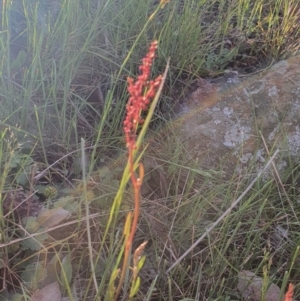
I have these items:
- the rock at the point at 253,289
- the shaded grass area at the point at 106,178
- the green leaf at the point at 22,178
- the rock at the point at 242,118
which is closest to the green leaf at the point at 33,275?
the shaded grass area at the point at 106,178

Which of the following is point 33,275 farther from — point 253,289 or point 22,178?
point 253,289

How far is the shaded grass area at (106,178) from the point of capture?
4.11 feet

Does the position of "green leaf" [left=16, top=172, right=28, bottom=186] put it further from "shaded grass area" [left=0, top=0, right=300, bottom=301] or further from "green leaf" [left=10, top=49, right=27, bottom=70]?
"green leaf" [left=10, top=49, right=27, bottom=70]

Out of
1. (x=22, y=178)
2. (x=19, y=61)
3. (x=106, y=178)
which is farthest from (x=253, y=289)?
(x=19, y=61)

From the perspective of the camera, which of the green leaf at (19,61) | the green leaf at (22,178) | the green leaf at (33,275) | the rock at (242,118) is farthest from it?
the rock at (242,118)

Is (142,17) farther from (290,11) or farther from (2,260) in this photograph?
(2,260)

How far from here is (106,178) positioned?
148 cm

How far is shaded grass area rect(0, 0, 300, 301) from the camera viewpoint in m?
1.25

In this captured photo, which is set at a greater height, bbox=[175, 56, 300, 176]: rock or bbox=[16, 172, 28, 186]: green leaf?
bbox=[16, 172, 28, 186]: green leaf

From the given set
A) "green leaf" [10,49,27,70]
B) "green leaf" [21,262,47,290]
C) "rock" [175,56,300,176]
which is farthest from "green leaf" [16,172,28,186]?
"rock" [175,56,300,176]

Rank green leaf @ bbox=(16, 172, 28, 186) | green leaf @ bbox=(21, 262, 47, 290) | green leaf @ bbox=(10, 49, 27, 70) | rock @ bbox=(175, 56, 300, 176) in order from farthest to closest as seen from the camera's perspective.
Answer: rock @ bbox=(175, 56, 300, 176)
green leaf @ bbox=(10, 49, 27, 70)
green leaf @ bbox=(16, 172, 28, 186)
green leaf @ bbox=(21, 262, 47, 290)

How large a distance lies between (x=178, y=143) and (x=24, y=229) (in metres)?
0.64

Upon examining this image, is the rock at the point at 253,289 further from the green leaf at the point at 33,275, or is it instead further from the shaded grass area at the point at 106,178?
the green leaf at the point at 33,275

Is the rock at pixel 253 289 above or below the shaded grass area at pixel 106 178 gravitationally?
below
